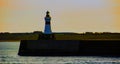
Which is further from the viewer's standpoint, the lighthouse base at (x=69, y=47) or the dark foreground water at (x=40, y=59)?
the lighthouse base at (x=69, y=47)

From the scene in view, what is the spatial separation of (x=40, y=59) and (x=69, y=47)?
0.90 feet

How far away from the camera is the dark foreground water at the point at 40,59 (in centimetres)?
165

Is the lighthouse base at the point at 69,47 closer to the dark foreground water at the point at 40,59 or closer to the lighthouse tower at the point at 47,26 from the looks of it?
the dark foreground water at the point at 40,59

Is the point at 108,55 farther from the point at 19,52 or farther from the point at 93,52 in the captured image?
the point at 19,52

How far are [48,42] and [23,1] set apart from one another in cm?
95

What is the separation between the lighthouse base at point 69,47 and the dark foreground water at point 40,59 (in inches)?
2.6

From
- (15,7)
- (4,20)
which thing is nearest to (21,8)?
(15,7)

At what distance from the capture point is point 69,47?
6.22 ft

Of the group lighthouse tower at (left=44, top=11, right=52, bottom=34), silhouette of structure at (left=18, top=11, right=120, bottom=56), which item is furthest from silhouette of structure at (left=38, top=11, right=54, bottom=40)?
silhouette of structure at (left=18, top=11, right=120, bottom=56)

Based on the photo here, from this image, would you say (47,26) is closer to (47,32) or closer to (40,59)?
(47,32)

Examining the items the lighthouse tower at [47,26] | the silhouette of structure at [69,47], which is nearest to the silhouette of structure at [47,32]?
the lighthouse tower at [47,26]

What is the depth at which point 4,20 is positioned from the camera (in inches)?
103

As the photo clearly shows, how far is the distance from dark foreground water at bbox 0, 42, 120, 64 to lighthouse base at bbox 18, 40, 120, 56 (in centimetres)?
7

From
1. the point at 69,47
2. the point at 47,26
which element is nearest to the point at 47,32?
the point at 47,26
